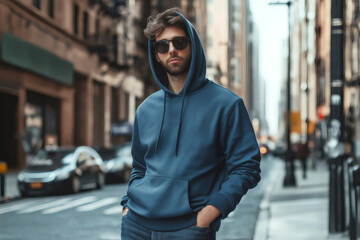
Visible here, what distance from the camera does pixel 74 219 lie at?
12.6m

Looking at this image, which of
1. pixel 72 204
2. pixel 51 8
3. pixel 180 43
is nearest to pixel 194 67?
pixel 180 43

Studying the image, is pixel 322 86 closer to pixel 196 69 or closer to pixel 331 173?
pixel 331 173

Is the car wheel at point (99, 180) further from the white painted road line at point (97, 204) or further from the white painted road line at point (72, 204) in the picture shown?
the white painted road line at point (97, 204)

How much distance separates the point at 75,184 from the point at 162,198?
54.3ft

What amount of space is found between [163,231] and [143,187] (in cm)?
26

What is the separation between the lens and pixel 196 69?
3.31 meters

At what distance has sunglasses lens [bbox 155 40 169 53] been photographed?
11.0 ft

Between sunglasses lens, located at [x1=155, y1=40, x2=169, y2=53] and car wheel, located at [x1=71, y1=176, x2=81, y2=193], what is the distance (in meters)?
16.1

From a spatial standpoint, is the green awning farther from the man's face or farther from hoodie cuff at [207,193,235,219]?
hoodie cuff at [207,193,235,219]

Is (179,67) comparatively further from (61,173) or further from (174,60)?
(61,173)

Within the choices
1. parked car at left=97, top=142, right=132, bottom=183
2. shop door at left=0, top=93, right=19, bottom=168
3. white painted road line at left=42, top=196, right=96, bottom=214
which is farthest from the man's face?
shop door at left=0, top=93, right=19, bottom=168

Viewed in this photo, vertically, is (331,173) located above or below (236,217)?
above

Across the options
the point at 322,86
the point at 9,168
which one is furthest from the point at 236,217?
the point at 322,86

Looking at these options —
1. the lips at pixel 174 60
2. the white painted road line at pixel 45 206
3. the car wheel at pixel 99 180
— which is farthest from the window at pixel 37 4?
the lips at pixel 174 60
